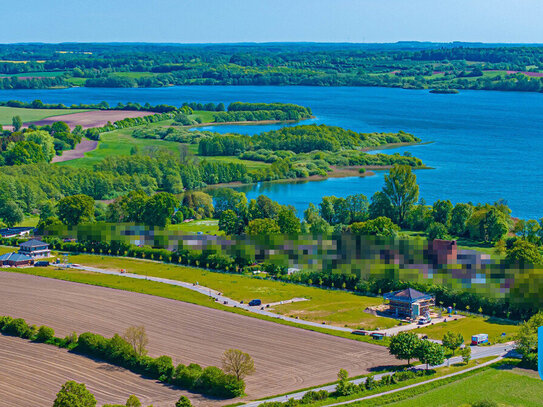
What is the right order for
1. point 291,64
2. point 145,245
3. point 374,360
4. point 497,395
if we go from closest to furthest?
point 497,395, point 374,360, point 145,245, point 291,64

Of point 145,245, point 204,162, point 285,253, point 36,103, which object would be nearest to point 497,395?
point 285,253

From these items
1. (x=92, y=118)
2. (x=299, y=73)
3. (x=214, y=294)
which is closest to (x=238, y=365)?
(x=214, y=294)

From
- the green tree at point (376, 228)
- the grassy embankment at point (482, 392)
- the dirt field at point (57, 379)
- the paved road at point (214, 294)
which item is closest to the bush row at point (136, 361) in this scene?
the dirt field at point (57, 379)

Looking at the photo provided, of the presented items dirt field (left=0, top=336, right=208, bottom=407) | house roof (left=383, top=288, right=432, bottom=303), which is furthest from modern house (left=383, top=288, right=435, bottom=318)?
dirt field (left=0, top=336, right=208, bottom=407)

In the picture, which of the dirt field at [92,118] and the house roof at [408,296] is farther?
the dirt field at [92,118]

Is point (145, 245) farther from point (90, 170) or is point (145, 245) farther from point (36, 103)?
point (36, 103)

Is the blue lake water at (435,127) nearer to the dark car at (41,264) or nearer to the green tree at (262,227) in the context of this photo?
the green tree at (262,227)

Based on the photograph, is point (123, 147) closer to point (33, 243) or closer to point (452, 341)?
point (33, 243)
